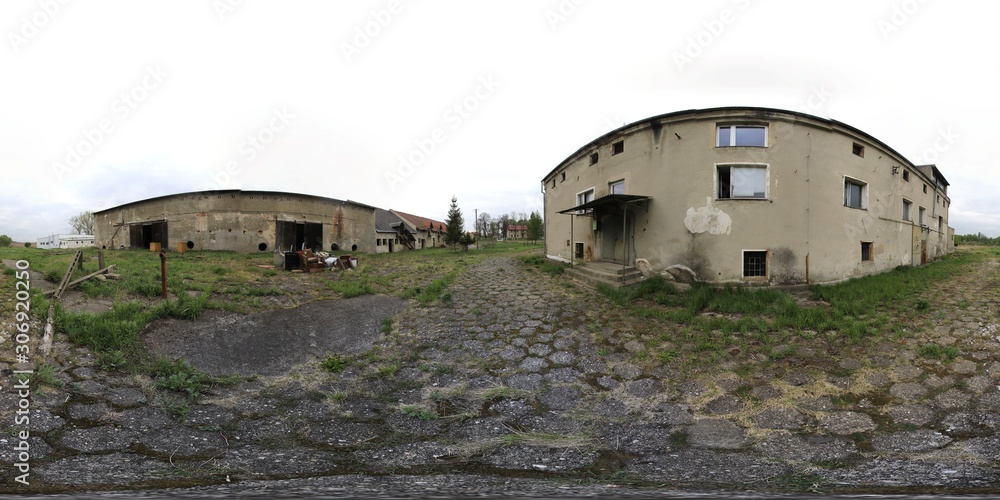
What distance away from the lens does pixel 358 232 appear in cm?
2634

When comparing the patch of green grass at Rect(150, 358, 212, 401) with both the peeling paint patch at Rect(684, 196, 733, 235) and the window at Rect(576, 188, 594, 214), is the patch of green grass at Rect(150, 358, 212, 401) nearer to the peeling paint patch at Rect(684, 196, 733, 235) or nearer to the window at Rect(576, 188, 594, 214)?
the peeling paint patch at Rect(684, 196, 733, 235)

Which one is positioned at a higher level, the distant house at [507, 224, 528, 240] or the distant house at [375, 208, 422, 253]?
the distant house at [507, 224, 528, 240]

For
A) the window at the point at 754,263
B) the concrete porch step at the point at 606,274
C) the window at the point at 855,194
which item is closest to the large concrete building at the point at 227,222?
the concrete porch step at the point at 606,274

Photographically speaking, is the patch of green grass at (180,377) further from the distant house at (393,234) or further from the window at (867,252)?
the distant house at (393,234)

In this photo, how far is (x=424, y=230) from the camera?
1613 inches

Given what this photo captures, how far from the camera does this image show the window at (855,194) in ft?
39.1

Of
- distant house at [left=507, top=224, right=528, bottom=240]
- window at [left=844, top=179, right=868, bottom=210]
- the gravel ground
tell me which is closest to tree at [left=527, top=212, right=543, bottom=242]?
distant house at [left=507, top=224, right=528, bottom=240]

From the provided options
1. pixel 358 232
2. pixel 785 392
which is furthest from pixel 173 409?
pixel 358 232

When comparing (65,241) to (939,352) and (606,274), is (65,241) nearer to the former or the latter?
(606,274)

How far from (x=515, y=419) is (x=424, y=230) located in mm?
37476

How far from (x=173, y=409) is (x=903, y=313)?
13628 mm

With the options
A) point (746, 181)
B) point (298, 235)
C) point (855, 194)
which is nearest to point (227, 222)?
point (298, 235)

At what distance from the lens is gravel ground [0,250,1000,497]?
3.31 m

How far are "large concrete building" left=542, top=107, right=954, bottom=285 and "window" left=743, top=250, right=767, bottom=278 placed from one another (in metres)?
0.03
